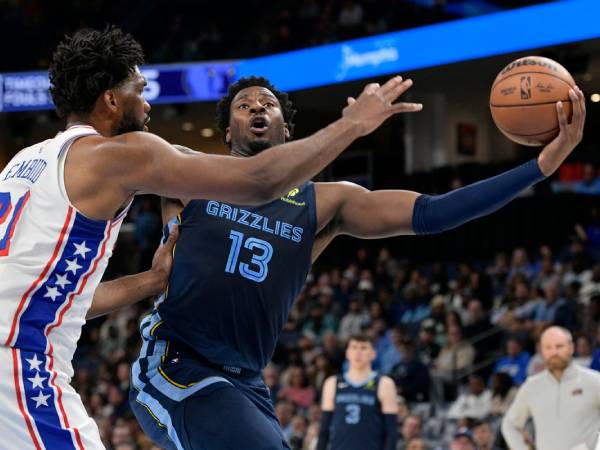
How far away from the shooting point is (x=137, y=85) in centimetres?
335

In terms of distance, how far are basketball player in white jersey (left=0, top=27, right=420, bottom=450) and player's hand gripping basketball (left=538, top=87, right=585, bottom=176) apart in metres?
1.02

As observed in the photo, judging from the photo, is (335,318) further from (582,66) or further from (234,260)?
(234,260)

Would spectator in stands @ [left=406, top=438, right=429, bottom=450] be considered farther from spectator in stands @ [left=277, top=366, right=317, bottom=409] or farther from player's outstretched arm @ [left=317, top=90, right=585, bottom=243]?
player's outstretched arm @ [left=317, top=90, right=585, bottom=243]

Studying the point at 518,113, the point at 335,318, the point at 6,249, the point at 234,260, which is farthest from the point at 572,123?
the point at 335,318

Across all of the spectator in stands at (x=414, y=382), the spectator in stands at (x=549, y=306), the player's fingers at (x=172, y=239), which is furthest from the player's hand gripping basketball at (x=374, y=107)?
the spectator in stands at (x=549, y=306)

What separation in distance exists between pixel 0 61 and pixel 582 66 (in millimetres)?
11240

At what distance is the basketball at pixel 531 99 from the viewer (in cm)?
410

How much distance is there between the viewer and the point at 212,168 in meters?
3.08

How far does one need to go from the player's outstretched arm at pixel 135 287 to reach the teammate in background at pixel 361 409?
4174mm

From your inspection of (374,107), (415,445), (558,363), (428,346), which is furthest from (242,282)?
(428,346)

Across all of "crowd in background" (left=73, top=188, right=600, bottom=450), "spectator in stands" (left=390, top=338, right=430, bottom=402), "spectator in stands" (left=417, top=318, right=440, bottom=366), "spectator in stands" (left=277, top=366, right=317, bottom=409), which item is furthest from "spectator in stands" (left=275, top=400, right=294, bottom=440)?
"spectator in stands" (left=417, top=318, right=440, bottom=366)

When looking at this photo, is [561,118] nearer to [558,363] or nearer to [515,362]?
[558,363]

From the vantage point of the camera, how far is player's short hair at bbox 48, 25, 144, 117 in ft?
10.8

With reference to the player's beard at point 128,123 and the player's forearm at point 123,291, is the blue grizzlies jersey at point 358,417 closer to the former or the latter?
the player's forearm at point 123,291
